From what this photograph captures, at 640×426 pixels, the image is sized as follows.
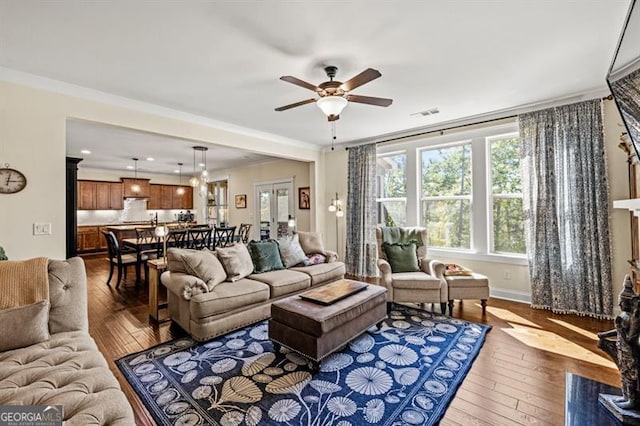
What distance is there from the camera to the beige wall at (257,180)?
22.1 ft

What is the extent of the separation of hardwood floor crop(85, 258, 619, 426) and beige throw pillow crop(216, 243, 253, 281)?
2.72 feet

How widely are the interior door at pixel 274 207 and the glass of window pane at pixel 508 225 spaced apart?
171 inches

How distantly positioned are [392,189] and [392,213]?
471mm

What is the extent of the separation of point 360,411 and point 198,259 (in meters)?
2.23

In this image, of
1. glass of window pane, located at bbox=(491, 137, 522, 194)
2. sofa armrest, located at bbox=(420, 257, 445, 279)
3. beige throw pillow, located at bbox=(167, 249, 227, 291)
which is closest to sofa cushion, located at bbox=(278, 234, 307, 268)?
beige throw pillow, located at bbox=(167, 249, 227, 291)

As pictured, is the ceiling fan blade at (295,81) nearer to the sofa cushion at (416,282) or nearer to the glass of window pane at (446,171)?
the sofa cushion at (416,282)

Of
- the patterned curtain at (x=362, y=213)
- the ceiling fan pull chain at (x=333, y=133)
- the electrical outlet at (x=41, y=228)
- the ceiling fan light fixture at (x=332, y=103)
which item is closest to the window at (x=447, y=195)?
the patterned curtain at (x=362, y=213)

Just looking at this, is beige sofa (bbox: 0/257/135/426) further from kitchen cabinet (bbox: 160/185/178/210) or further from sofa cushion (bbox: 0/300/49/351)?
kitchen cabinet (bbox: 160/185/178/210)

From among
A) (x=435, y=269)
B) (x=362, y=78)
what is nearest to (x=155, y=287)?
(x=362, y=78)

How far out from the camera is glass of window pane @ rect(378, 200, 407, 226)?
5.40 metres

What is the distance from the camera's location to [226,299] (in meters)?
2.95

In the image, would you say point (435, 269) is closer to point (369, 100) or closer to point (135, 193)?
point (369, 100)

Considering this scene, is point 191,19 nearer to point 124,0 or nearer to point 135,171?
point 124,0

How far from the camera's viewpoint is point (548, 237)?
12.1ft
